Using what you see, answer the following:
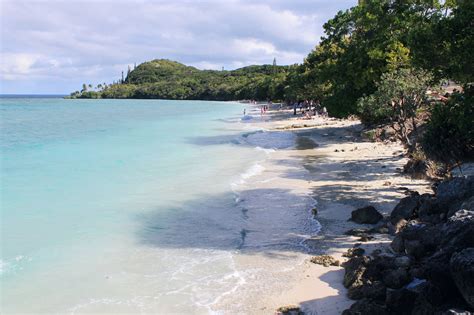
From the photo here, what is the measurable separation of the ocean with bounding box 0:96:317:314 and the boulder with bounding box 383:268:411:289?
218 centimetres

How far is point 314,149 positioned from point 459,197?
707 inches

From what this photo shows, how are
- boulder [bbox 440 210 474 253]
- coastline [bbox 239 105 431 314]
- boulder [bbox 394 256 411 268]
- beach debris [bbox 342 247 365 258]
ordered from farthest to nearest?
Result: beach debris [bbox 342 247 365 258] → coastline [bbox 239 105 431 314] → boulder [bbox 394 256 411 268] → boulder [bbox 440 210 474 253]

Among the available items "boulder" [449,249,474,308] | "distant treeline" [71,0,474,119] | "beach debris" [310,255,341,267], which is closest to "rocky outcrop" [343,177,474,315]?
"boulder" [449,249,474,308]

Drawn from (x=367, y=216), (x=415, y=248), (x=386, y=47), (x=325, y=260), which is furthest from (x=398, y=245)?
(x=386, y=47)

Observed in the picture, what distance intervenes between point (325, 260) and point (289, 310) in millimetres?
→ 2317

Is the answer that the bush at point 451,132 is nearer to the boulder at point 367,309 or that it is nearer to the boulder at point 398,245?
the boulder at point 398,245

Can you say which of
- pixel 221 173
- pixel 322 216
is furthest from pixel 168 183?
pixel 322 216

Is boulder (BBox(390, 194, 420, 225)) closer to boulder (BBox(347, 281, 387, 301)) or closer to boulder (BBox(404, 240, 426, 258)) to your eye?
boulder (BBox(404, 240, 426, 258))

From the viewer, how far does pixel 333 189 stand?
16.9 metres

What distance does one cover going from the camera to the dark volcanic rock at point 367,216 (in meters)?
12.4

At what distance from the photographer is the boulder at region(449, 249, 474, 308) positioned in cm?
573

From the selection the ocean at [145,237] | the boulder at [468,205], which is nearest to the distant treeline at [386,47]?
the boulder at [468,205]

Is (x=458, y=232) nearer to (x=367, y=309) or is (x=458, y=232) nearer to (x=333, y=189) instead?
(x=367, y=309)

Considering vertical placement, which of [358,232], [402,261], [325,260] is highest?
[402,261]
